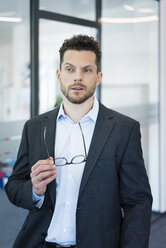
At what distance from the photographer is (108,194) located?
1.60 m

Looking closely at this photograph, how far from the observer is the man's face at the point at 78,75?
1.60m

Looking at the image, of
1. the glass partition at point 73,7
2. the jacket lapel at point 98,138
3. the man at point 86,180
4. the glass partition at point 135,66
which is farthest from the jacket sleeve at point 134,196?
the glass partition at point 135,66

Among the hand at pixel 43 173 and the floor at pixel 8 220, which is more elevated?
the hand at pixel 43 173

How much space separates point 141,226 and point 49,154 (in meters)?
0.51

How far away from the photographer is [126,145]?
5.30 ft

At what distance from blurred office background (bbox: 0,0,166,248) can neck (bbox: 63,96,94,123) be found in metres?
1.09

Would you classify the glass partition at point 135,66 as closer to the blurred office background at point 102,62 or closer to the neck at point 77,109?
the blurred office background at point 102,62

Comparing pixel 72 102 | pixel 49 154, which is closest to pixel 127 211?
pixel 49 154

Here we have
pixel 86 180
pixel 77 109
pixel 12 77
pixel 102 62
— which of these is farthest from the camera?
pixel 102 62

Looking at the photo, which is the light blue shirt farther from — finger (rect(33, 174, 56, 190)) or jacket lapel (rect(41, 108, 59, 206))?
finger (rect(33, 174, 56, 190))

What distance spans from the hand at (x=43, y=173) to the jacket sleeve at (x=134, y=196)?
13.1 inches

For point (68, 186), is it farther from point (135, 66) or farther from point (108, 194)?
point (135, 66)

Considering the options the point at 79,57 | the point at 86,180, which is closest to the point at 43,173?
the point at 86,180

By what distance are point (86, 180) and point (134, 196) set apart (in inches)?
9.0
